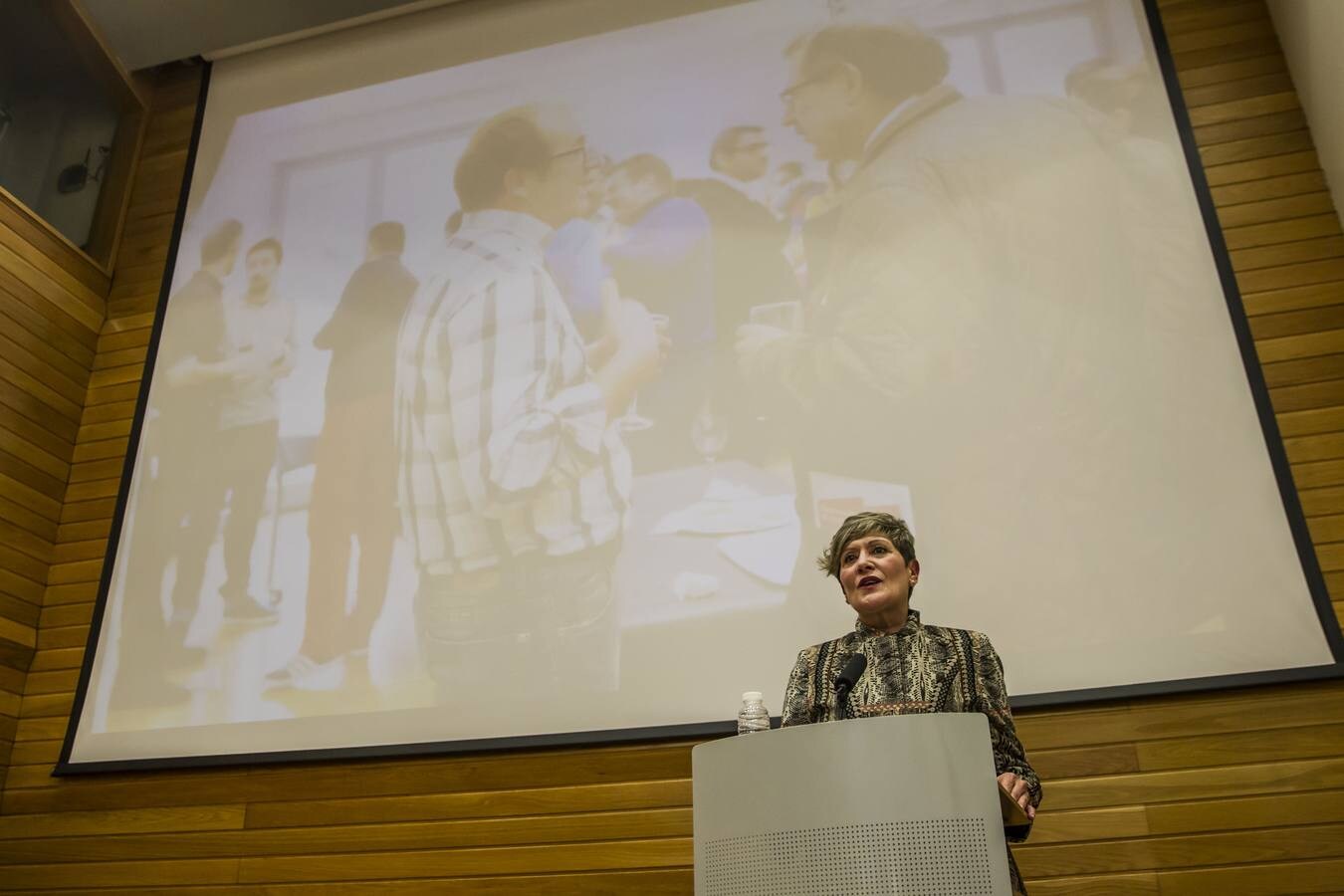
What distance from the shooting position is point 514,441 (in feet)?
11.3

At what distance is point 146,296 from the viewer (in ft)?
13.8

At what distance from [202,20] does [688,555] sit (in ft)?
9.47

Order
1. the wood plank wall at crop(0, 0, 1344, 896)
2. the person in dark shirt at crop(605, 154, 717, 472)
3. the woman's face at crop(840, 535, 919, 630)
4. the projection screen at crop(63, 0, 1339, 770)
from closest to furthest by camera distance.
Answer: the woman's face at crop(840, 535, 919, 630) < the wood plank wall at crop(0, 0, 1344, 896) < the projection screen at crop(63, 0, 1339, 770) < the person in dark shirt at crop(605, 154, 717, 472)

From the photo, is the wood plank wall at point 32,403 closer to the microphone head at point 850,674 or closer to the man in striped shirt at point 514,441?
the man in striped shirt at point 514,441

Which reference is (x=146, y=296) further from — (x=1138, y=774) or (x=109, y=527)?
(x=1138, y=774)

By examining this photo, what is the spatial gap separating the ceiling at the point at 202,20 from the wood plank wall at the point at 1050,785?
1.83 m

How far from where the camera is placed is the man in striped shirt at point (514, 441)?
3.18m

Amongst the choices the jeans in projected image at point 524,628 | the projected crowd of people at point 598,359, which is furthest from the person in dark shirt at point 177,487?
the jeans in projected image at point 524,628

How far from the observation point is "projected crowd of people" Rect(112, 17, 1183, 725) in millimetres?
3199

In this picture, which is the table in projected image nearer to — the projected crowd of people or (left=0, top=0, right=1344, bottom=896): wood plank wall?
the projected crowd of people

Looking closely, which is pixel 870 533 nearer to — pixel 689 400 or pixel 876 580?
pixel 876 580

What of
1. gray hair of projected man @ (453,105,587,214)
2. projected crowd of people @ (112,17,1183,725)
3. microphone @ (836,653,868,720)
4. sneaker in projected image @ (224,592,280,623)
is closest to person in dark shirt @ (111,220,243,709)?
projected crowd of people @ (112,17,1183,725)

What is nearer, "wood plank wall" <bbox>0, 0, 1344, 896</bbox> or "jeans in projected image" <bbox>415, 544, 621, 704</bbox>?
"wood plank wall" <bbox>0, 0, 1344, 896</bbox>

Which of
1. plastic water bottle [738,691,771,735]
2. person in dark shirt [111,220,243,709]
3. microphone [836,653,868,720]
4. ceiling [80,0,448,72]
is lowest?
microphone [836,653,868,720]
